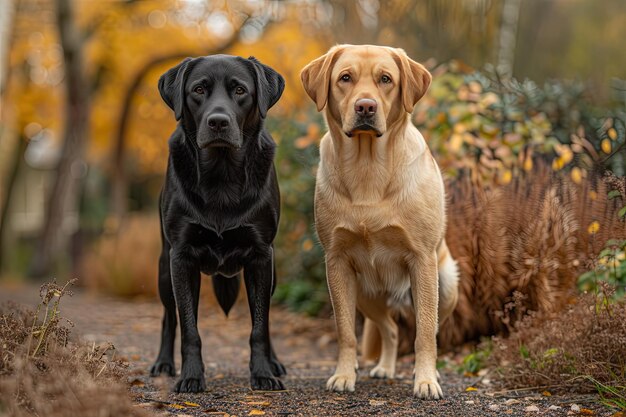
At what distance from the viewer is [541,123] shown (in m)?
6.40

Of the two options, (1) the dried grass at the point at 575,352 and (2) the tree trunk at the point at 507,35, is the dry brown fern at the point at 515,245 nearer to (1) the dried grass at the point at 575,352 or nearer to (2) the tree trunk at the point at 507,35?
(1) the dried grass at the point at 575,352

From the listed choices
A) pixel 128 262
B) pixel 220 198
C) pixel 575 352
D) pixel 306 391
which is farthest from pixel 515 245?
pixel 128 262

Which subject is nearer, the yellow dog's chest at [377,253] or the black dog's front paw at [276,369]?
the yellow dog's chest at [377,253]

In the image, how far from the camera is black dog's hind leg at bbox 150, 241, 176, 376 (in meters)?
4.52

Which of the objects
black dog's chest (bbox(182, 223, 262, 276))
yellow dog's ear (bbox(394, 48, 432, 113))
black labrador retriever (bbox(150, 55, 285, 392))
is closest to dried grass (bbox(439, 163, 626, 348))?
yellow dog's ear (bbox(394, 48, 432, 113))

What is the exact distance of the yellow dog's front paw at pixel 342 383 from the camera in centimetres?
399

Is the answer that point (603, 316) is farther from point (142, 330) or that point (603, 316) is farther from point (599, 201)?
point (142, 330)

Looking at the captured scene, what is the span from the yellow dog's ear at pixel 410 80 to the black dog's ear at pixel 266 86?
2.18 ft

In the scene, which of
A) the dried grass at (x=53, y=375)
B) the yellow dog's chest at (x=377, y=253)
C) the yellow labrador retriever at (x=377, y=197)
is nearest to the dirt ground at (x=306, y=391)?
the yellow labrador retriever at (x=377, y=197)

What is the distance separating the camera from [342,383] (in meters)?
4.00

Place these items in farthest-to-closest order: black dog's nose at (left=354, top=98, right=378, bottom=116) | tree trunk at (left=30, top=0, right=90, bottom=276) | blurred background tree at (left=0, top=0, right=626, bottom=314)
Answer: tree trunk at (left=30, top=0, right=90, bottom=276) → blurred background tree at (left=0, top=0, right=626, bottom=314) → black dog's nose at (left=354, top=98, right=378, bottom=116)

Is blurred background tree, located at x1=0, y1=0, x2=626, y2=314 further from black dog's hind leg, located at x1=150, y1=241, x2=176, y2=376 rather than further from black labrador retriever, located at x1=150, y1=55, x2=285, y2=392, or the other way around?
black dog's hind leg, located at x1=150, y1=241, x2=176, y2=376

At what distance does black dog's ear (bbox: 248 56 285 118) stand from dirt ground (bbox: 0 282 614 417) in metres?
1.50

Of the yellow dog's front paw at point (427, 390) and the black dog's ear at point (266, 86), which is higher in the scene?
the black dog's ear at point (266, 86)
